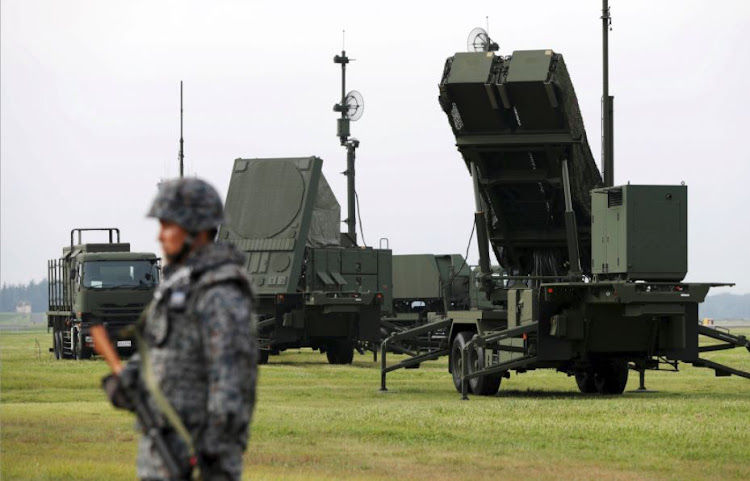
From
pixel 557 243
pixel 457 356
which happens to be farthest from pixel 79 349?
pixel 557 243

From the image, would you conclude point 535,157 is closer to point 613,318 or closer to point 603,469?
point 613,318

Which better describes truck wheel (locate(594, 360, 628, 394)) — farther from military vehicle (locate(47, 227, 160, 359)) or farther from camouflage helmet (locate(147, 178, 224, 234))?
camouflage helmet (locate(147, 178, 224, 234))

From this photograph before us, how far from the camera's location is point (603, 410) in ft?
67.9

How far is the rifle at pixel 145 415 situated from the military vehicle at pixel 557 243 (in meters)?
16.5

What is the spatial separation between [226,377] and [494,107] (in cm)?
1759

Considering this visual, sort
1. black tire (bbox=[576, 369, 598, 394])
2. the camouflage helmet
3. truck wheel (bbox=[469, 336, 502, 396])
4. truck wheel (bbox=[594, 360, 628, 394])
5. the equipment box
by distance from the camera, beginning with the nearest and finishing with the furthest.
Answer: the camouflage helmet, the equipment box, truck wheel (bbox=[469, 336, 502, 396]), truck wheel (bbox=[594, 360, 628, 394]), black tire (bbox=[576, 369, 598, 394])

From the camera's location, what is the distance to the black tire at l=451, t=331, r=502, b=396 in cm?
2459

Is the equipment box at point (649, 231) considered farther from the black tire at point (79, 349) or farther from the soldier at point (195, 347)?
the black tire at point (79, 349)

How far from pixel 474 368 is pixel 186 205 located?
1906cm

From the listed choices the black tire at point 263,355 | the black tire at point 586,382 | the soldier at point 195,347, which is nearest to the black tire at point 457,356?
the black tire at point 586,382

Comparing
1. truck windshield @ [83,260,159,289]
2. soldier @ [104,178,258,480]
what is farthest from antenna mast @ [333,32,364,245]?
soldier @ [104,178,258,480]

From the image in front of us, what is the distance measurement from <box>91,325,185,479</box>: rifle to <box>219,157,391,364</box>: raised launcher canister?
28.2 m

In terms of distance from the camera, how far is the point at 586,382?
25812mm

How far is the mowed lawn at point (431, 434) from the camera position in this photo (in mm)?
14180
